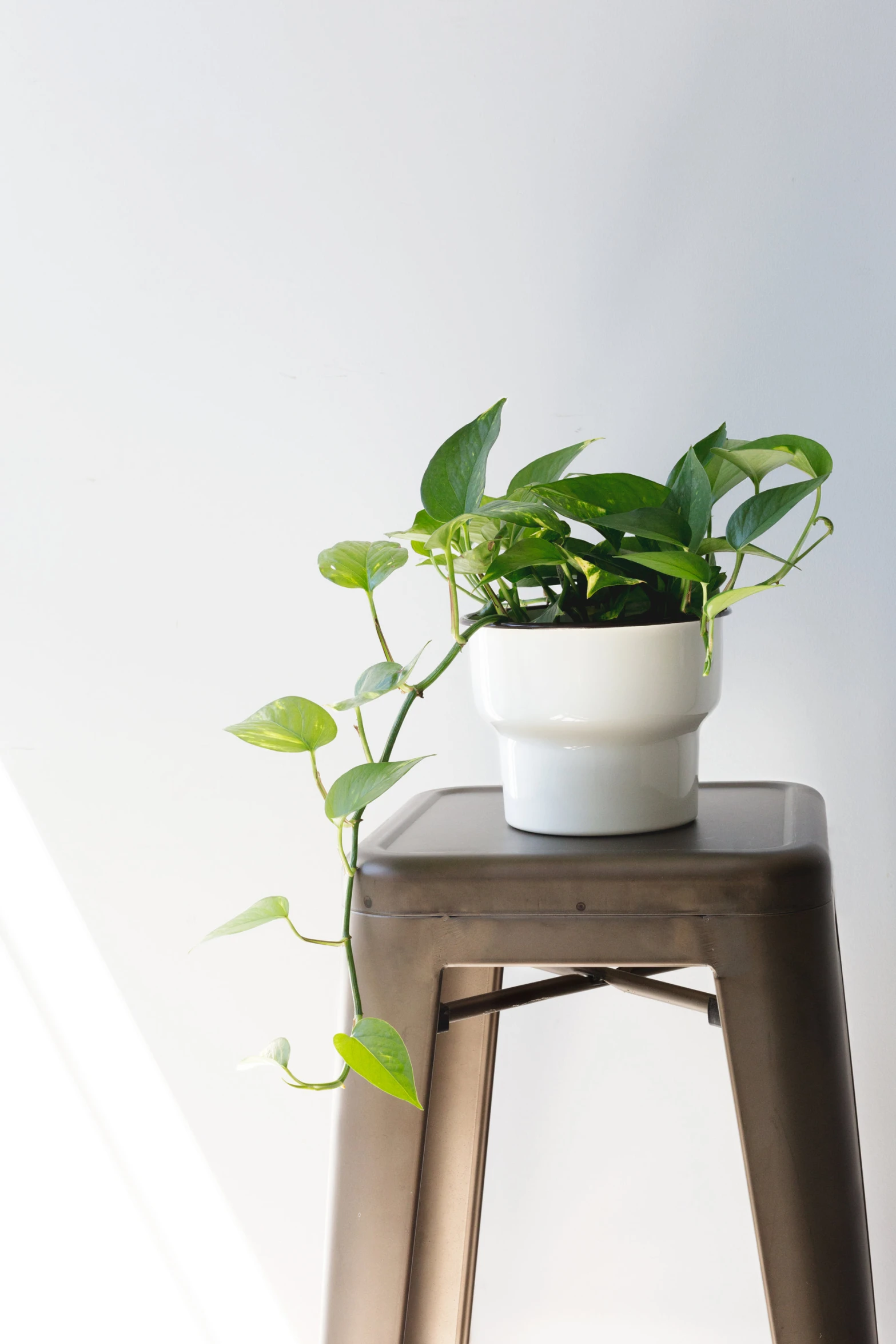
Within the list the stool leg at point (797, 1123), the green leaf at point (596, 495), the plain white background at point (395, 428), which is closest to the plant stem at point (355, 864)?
the green leaf at point (596, 495)

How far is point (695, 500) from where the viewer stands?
60 cm

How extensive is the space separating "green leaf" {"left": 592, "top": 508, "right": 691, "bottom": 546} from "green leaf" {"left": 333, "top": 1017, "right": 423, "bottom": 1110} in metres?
0.29

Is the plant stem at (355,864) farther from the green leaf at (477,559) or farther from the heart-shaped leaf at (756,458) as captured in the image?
the heart-shaped leaf at (756,458)

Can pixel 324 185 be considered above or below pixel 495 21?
below

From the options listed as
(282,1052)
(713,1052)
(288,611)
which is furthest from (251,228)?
(713,1052)

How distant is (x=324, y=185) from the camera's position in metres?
0.99

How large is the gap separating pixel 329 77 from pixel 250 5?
103 millimetres

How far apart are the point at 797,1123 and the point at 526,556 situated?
1.14 feet

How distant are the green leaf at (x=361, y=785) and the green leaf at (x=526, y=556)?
122 mm

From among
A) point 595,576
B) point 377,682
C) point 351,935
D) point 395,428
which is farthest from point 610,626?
point 395,428

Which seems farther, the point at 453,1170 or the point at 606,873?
the point at 453,1170

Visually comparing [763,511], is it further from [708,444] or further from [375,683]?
[375,683]

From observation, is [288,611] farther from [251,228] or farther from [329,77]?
[329,77]

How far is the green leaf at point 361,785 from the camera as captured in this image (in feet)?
1.95
